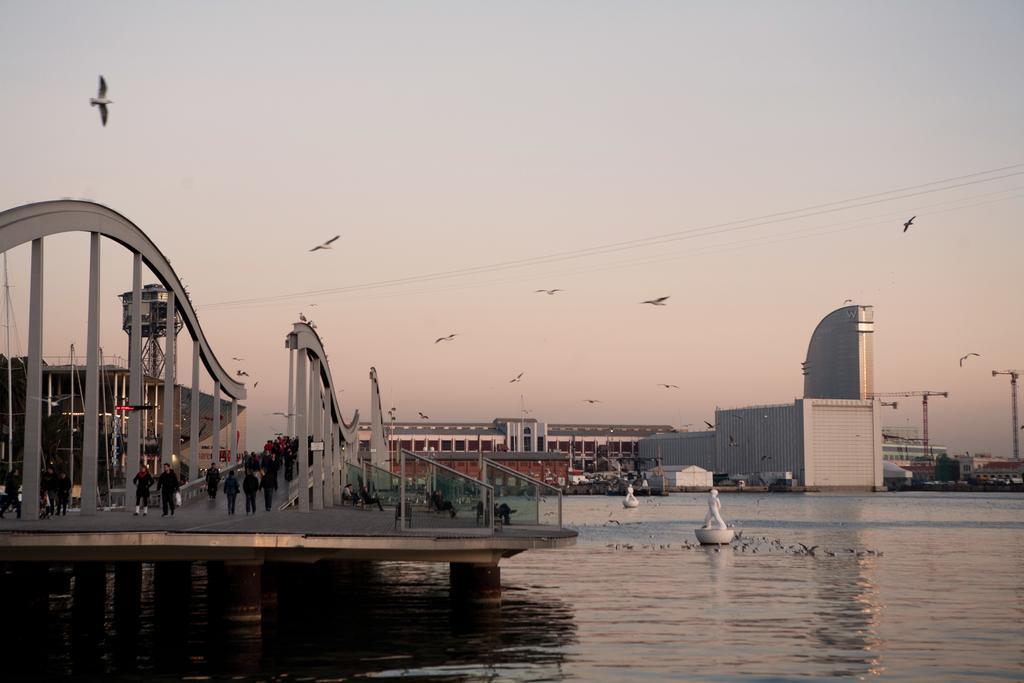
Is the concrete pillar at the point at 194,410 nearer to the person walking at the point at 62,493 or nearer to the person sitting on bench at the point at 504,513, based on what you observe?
the person walking at the point at 62,493

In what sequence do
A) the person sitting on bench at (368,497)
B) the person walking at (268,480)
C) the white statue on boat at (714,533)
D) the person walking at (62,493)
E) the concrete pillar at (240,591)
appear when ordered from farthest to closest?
the white statue on boat at (714,533) < the person sitting on bench at (368,497) < the person walking at (268,480) < the person walking at (62,493) < the concrete pillar at (240,591)

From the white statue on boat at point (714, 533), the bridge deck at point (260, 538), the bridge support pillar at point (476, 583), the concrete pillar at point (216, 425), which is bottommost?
the white statue on boat at point (714, 533)

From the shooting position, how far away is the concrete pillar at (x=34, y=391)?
99.8 ft

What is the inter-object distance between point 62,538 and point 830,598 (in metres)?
25.3

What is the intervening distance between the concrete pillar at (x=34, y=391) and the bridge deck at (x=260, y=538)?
826 mm

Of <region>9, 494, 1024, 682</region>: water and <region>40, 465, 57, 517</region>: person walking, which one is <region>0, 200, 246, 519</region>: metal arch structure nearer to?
<region>40, 465, 57, 517</region>: person walking

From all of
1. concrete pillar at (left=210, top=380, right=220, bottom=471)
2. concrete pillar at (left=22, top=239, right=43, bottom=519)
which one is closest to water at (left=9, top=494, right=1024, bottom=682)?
concrete pillar at (left=22, top=239, right=43, bottom=519)

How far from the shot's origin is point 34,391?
99.3 feet

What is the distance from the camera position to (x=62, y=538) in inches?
1031

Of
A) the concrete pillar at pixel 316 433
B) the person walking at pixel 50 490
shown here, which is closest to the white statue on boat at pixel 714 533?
the concrete pillar at pixel 316 433

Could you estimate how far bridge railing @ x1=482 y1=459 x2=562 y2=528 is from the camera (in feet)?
111

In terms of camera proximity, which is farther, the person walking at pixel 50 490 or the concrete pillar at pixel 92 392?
the person walking at pixel 50 490

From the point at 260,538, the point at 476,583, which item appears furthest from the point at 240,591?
the point at 476,583

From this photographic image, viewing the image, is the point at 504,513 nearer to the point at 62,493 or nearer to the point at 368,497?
the point at 368,497
